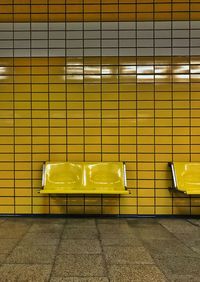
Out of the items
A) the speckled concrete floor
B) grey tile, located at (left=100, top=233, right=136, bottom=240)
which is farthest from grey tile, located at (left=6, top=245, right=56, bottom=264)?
grey tile, located at (left=100, top=233, right=136, bottom=240)

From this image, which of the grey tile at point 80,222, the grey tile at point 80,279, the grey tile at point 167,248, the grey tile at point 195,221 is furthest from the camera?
the grey tile at point 195,221

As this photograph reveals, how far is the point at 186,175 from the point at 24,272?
313 centimetres

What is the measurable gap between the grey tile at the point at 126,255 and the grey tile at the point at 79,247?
126 millimetres

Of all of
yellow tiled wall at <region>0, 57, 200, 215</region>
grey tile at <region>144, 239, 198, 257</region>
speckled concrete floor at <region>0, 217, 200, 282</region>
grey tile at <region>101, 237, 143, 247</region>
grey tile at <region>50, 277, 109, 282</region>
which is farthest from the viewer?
yellow tiled wall at <region>0, 57, 200, 215</region>

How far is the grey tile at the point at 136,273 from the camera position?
8.18ft

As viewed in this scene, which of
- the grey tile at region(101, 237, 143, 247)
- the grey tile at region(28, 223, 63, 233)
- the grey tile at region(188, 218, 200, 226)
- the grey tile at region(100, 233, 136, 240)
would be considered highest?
the grey tile at region(101, 237, 143, 247)

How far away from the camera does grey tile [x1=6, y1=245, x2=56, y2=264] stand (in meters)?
2.92

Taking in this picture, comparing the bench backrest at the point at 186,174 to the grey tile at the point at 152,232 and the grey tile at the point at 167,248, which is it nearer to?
the grey tile at the point at 152,232

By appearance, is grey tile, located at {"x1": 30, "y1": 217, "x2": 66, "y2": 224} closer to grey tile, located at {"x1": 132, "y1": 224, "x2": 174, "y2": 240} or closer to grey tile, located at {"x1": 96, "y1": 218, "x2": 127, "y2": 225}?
grey tile, located at {"x1": 96, "y1": 218, "x2": 127, "y2": 225}

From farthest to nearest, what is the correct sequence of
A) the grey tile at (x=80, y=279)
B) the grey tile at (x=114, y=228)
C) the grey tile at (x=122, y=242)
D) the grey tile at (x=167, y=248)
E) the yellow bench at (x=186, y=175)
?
the yellow bench at (x=186, y=175), the grey tile at (x=114, y=228), the grey tile at (x=122, y=242), the grey tile at (x=167, y=248), the grey tile at (x=80, y=279)

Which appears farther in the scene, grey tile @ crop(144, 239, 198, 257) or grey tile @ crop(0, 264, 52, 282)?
grey tile @ crop(144, 239, 198, 257)

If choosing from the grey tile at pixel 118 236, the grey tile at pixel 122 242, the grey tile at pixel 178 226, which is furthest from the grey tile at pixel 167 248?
the grey tile at pixel 178 226

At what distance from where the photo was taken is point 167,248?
3.31 metres

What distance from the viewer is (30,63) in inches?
197
